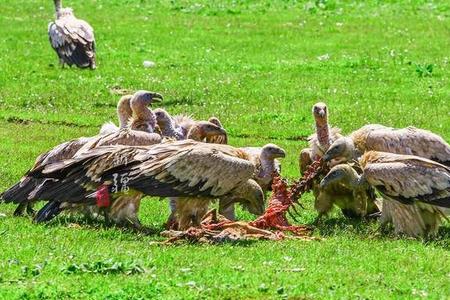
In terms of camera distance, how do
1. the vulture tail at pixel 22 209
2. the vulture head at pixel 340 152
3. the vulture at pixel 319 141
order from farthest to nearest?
the vulture at pixel 319 141
the vulture head at pixel 340 152
the vulture tail at pixel 22 209

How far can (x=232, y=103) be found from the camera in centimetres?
2073

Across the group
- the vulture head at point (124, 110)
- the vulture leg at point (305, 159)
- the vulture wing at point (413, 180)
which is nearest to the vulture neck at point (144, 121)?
the vulture head at point (124, 110)

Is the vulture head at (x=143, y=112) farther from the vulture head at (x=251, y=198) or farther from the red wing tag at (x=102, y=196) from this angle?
the red wing tag at (x=102, y=196)

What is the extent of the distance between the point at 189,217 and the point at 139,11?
2082 cm

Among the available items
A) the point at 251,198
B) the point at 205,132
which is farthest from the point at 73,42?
the point at 251,198

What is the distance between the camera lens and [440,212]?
1205cm

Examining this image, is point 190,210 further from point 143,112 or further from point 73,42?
point 73,42

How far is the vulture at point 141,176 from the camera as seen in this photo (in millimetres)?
11844

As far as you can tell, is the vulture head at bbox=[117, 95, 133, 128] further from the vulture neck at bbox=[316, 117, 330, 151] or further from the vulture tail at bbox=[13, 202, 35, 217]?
the vulture tail at bbox=[13, 202, 35, 217]

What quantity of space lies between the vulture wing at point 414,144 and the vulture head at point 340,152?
1.50ft

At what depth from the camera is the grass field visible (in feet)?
31.3

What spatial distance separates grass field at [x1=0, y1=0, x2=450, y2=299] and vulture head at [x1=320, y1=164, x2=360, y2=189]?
0.44m

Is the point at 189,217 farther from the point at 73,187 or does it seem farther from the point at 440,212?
the point at 440,212

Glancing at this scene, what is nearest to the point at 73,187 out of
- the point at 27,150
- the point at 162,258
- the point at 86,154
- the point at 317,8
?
the point at 86,154
